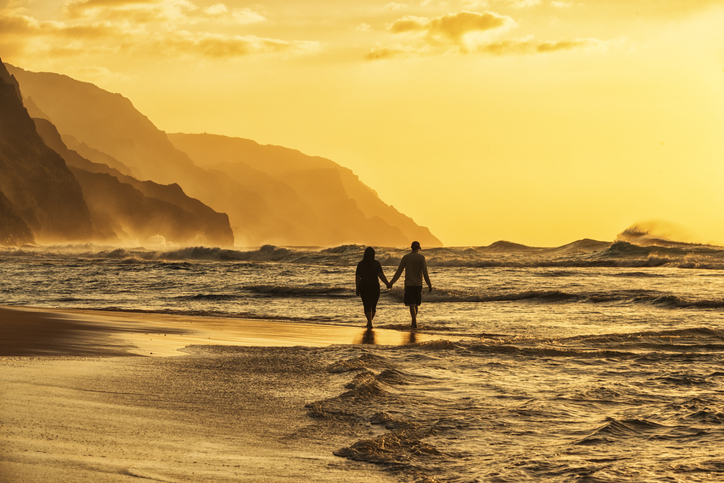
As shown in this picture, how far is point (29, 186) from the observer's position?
303 feet

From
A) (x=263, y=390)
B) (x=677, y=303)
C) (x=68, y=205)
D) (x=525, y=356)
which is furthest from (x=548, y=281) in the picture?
(x=68, y=205)

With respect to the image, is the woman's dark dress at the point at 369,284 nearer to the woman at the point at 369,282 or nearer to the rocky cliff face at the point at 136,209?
the woman at the point at 369,282

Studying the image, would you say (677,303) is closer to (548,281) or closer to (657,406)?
(548,281)

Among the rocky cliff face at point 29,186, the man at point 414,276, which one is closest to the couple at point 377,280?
the man at point 414,276

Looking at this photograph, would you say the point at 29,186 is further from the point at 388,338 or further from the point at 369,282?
the point at 388,338

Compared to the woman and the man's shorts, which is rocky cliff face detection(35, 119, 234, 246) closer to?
the woman

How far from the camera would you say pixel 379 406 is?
7.00 m

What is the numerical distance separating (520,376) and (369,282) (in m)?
7.17

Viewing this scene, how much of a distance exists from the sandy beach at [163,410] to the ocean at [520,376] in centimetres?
40

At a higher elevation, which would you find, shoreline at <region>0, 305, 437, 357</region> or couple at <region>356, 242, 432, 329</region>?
couple at <region>356, 242, 432, 329</region>

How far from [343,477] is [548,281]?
82.3 ft

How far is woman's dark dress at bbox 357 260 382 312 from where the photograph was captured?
50.8ft

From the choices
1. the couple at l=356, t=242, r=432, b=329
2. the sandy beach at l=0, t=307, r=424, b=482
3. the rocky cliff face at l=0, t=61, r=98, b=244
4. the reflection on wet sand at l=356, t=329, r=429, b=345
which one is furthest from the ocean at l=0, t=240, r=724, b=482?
the rocky cliff face at l=0, t=61, r=98, b=244

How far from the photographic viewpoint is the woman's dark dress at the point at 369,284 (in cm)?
1549
